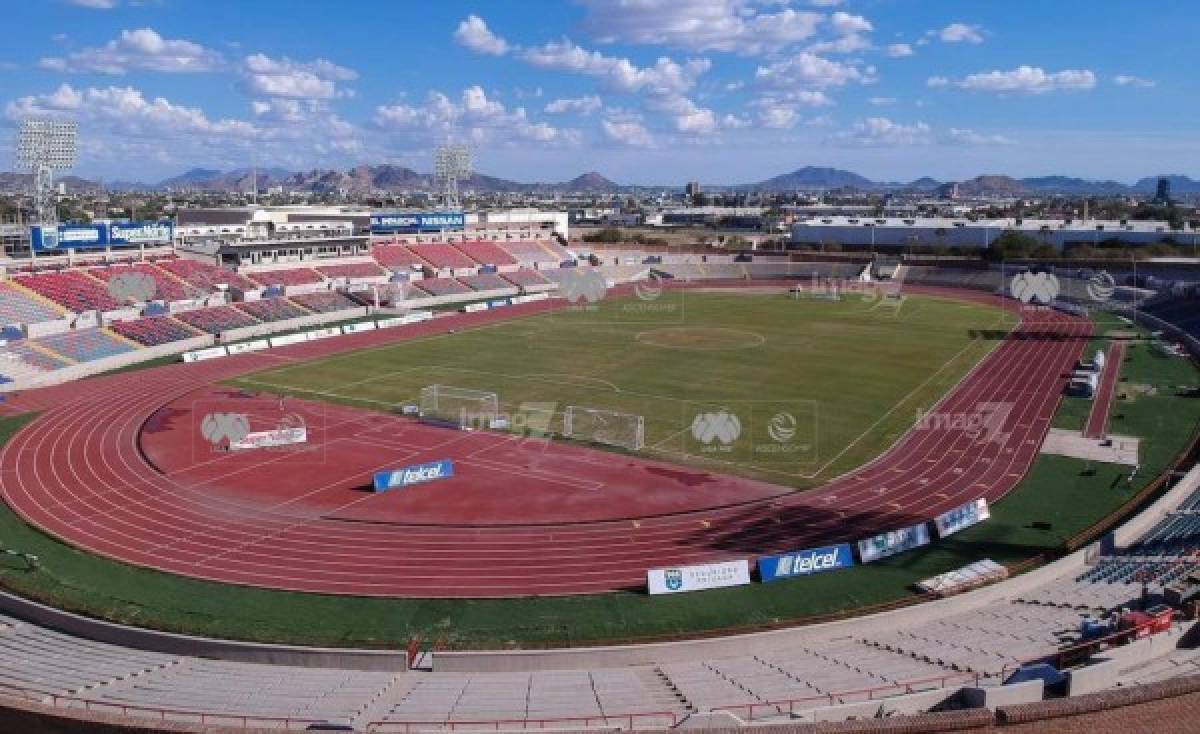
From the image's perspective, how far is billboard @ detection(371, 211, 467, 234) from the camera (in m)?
96.4

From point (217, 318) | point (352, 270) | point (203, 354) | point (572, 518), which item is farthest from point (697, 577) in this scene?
point (352, 270)

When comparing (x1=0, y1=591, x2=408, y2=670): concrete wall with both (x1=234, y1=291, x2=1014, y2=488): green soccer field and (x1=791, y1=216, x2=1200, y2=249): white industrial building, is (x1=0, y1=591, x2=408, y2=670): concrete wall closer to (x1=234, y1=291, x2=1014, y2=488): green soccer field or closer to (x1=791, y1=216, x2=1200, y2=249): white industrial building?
(x1=234, y1=291, x2=1014, y2=488): green soccer field

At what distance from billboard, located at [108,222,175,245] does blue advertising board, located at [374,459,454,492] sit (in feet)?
161

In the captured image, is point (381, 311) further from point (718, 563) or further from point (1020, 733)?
point (1020, 733)

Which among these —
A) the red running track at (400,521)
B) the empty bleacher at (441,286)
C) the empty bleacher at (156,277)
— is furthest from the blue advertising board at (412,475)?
the empty bleacher at (441,286)

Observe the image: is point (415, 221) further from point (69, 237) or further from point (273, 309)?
point (69, 237)

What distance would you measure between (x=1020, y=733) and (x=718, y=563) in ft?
38.0

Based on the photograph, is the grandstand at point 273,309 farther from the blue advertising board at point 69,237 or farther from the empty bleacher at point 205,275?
the blue advertising board at point 69,237

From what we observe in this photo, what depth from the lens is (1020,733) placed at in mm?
14891

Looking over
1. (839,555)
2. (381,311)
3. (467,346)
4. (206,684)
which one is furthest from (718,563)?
(381,311)

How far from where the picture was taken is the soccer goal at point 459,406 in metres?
42.9

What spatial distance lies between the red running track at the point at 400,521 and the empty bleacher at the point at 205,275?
29.4 meters

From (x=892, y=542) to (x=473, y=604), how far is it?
42.9 feet

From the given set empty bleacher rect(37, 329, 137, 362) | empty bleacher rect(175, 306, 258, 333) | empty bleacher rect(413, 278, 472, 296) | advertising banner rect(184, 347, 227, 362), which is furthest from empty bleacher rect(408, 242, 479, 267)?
empty bleacher rect(37, 329, 137, 362)
